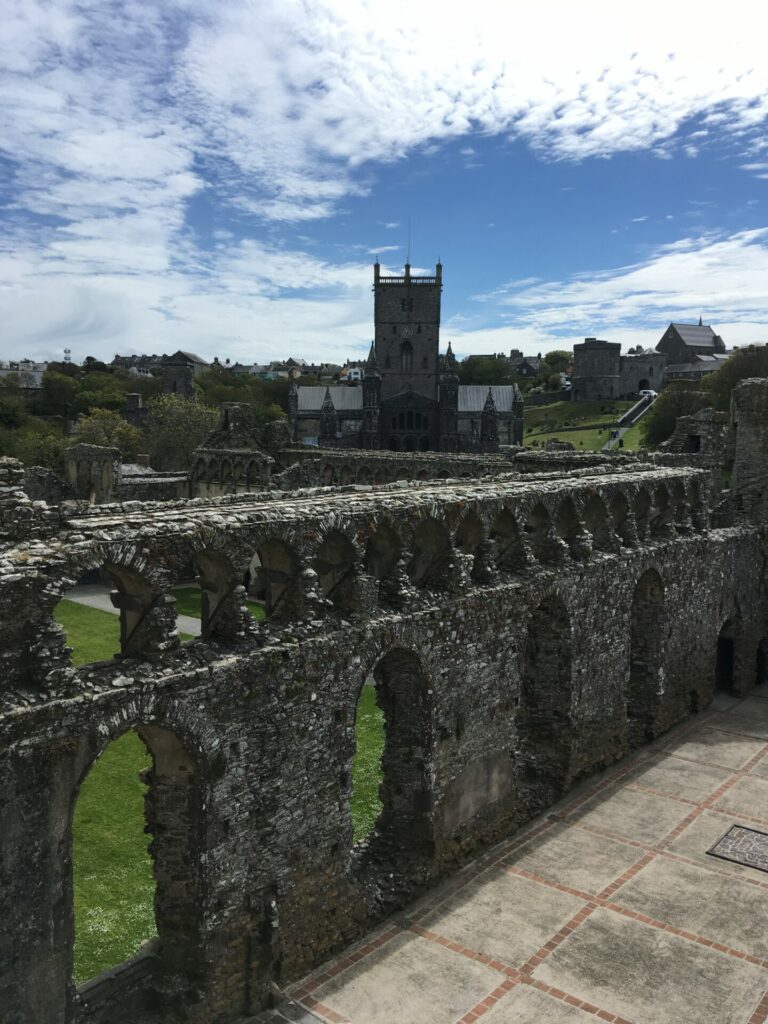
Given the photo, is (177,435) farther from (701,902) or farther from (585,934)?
(585,934)

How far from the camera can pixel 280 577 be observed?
1087 cm

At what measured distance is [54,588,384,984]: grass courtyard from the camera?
1169 cm

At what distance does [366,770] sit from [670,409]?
167ft

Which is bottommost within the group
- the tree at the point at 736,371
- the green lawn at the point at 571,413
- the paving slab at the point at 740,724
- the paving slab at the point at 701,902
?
the paving slab at the point at 740,724

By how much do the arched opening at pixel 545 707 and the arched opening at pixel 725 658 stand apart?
8220 millimetres

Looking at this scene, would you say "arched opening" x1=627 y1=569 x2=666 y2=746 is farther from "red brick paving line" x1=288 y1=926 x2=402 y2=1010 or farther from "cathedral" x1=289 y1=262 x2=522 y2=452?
"cathedral" x1=289 y1=262 x2=522 y2=452

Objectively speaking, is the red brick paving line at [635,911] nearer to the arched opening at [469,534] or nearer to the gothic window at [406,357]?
the arched opening at [469,534]

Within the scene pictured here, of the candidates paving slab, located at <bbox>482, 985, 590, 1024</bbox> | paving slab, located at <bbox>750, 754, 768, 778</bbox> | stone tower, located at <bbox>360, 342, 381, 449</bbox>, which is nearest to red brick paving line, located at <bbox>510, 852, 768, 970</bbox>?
paving slab, located at <bbox>482, 985, 590, 1024</bbox>

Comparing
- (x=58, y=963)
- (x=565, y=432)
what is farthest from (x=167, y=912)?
(x=565, y=432)

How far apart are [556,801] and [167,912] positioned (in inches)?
332

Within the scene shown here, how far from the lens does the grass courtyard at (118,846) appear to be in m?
11.7

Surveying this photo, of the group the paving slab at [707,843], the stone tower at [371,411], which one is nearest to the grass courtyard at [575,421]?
the stone tower at [371,411]

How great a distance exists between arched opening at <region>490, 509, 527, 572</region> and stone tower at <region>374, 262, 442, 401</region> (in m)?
66.9

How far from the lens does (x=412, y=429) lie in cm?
7806
